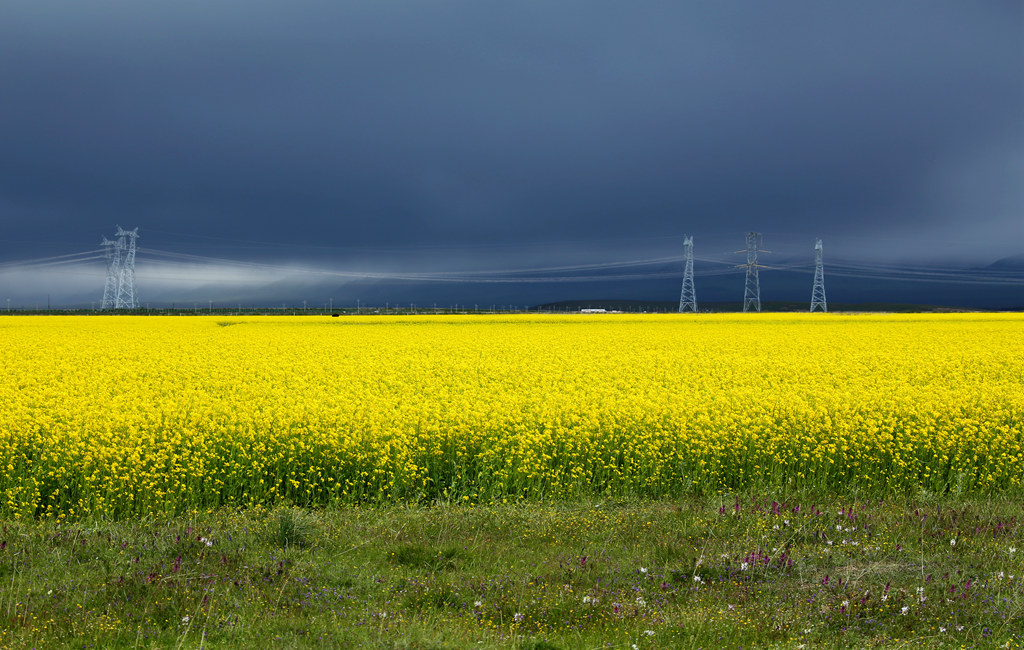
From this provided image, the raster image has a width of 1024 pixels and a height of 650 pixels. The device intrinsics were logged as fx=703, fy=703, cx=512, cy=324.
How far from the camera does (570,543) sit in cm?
729

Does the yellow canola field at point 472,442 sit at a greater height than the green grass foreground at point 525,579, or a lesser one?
greater

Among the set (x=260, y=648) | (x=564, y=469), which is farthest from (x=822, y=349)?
(x=260, y=648)

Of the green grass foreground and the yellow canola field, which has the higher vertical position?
the yellow canola field

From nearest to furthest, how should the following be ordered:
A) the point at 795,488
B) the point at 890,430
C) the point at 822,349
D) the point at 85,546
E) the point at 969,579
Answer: the point at 969,579 < the point at 85,546 < the point at 795,488 < the point at 890,430 < the point at 822,349

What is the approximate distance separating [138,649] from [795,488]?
→ 8.07 meters

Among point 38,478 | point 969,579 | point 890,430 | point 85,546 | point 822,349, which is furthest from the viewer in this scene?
point 822,349

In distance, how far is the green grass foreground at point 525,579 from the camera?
525 centimetres

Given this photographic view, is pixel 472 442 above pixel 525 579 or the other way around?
above

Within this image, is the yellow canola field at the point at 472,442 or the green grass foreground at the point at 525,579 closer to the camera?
the green grass foreground at the point at 525,579

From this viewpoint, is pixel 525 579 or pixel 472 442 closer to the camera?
pixel 525 579

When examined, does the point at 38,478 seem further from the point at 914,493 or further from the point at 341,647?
the point at 914,493

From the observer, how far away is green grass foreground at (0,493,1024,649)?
525 cm

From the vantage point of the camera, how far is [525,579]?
619 centimetres

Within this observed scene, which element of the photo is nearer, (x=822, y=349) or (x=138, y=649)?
(x=138, y=649)
